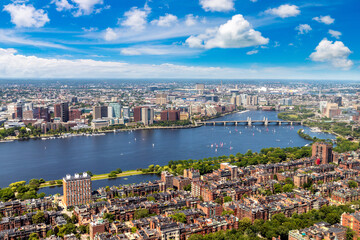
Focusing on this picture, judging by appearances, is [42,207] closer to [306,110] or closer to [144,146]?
[144,146]

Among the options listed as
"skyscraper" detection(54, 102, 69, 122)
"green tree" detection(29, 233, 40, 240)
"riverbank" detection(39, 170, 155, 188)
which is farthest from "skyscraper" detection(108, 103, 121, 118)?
"green tree" detection(29, 233, 40, 240)

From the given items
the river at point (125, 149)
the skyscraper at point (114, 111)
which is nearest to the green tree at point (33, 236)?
the river at point (125, 149)

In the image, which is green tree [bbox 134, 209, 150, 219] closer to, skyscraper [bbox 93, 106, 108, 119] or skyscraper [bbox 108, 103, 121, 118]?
skyscraper [bbox 93, 106, 108, 119]

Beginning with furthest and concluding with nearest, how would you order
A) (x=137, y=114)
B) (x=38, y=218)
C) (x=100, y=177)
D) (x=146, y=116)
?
1. (x=137, y=114)
2. (x=146, y=116)
3. (x=100, y=177)
4. (x=38, y=218)

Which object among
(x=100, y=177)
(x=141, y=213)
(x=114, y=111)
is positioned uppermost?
(x=114, y=111)

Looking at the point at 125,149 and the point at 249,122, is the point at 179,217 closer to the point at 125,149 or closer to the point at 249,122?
the point at 125,149

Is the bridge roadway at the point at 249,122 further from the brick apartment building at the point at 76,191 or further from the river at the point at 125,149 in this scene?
the brick apartment building at the point at 76,191

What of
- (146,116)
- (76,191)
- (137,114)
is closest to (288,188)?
(76,191)

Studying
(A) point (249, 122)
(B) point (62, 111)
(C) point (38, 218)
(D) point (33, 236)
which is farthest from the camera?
(A) point (249, 122)

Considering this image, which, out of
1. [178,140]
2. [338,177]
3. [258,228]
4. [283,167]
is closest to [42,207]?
[258,228]
